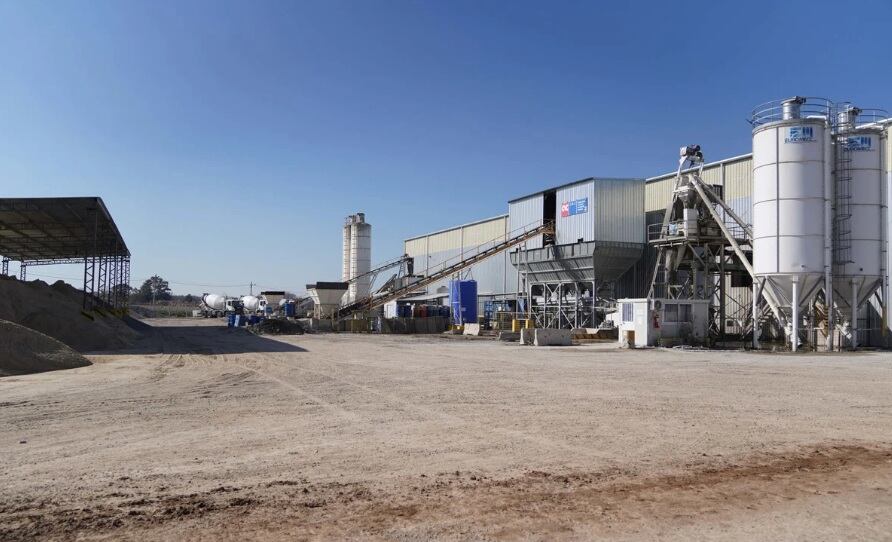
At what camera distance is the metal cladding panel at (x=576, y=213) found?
132 feet

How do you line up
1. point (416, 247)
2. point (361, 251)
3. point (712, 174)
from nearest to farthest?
point (712, 174), point (361, 251), point (416, 247)

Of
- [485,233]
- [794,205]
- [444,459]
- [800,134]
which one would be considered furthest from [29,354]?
[485,233]

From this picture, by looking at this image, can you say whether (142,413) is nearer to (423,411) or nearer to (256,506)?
(423,411)

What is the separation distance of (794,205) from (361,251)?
47.0 m

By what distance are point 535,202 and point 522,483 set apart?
135ft

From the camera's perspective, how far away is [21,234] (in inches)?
1827

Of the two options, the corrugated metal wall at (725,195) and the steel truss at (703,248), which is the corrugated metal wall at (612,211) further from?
the steel truss at (703,248)

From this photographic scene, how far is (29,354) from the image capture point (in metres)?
18.2

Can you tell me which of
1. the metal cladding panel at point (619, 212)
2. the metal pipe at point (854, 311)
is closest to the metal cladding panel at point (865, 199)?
the metal pipe at point (854, 311)

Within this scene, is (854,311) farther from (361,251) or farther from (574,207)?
(361,251)

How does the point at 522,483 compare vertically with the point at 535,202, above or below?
below

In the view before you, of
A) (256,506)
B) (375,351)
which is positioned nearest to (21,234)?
(375,351)

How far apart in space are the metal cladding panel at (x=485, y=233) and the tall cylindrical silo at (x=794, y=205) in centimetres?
2767

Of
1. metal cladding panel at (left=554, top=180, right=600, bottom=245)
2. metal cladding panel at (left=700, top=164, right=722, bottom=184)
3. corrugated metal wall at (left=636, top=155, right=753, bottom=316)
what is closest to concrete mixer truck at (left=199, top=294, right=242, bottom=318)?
metal cladding panel at (left=554, top=180, right=600, bottom=245)
